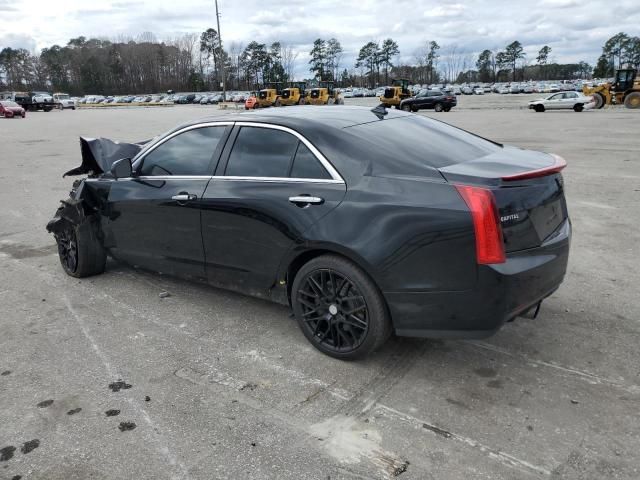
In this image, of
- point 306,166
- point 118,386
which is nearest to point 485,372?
point 306,166

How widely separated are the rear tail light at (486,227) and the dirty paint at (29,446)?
258 centimetres

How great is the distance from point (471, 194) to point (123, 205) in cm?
319

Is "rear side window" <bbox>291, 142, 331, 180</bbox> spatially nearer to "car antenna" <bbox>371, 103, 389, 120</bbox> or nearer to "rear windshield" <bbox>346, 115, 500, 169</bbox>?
"rear windshield" <bbox>346, 115, 500, 169</bbox>

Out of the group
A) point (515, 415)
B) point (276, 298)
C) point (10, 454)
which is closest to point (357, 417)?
point (515, 415)

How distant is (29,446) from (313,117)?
271 cm

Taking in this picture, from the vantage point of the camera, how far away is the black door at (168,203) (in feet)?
14.1

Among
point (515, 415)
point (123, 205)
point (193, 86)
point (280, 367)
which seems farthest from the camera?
point (193, 86)

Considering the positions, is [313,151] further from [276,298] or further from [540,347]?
[540,347]

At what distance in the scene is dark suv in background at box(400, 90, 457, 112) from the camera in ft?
119

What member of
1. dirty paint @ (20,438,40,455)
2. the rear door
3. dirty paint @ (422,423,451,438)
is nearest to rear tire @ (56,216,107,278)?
dirty paint @ (20,438,40,455)

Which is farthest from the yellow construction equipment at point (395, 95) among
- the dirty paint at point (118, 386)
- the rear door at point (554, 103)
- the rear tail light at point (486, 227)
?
the dirty paint at point (118, 386)

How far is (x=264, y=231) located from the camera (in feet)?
12.5

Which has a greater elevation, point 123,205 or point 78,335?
point 123,205

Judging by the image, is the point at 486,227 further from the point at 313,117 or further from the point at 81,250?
the point at 81,250
